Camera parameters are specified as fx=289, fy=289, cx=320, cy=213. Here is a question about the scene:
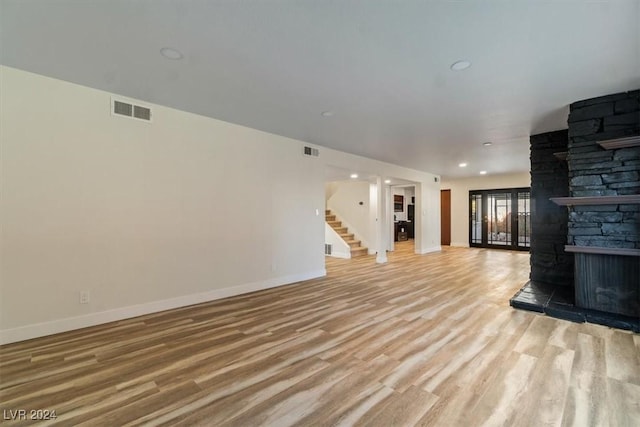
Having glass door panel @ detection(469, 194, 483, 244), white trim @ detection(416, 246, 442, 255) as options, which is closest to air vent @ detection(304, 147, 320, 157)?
white trim @ detection(416, 246, 442, 255)

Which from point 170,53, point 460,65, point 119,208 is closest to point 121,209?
point 119,208

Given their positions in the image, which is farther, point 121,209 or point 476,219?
point 476,219

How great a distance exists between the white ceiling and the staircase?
5.07 meters

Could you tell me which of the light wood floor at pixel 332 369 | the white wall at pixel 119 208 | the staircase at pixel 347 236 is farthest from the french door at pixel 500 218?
the white wall at pixel 119 208

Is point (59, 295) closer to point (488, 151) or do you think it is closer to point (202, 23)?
point (202, 23)

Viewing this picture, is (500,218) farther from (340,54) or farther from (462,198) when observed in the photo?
(340,54)

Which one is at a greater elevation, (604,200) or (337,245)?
(604,200)

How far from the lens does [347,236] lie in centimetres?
921

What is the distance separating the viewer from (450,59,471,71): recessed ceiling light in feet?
8.65

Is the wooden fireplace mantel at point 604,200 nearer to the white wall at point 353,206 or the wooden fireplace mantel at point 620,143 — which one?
the wooden fireplace mantel at point 620,143

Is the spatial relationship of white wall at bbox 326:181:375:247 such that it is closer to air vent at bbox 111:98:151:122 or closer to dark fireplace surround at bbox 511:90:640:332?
dark fireplace surround at bbox 511:90:640:332

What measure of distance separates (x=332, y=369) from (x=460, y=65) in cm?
292

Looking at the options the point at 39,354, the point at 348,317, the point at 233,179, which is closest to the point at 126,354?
the point at 39,354

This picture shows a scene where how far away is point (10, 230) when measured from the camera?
2785 mm
